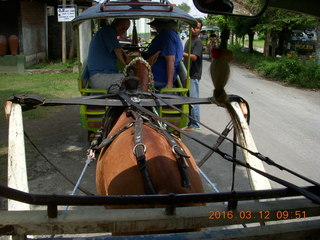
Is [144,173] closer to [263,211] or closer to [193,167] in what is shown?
[193,167]

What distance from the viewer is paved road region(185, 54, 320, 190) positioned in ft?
16.1

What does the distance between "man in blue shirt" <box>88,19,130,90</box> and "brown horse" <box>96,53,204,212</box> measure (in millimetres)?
2415

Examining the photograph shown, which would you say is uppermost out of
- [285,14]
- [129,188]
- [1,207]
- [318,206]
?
[285,14]

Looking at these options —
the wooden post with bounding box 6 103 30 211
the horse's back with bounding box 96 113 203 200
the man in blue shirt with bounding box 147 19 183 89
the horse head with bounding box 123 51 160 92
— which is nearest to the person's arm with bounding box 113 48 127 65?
the horse head with bounding box 123 51 160 92

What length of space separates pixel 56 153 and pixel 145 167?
154 inches

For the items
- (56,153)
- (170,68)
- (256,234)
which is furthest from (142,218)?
(56,153)

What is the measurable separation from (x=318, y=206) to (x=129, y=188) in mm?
984

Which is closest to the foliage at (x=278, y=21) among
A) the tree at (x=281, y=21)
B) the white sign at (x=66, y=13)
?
the tree at (x=281, y=21)

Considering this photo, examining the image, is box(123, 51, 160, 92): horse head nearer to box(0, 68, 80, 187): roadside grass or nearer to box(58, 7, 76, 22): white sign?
box(0, 68, 80, 187): roadside grass

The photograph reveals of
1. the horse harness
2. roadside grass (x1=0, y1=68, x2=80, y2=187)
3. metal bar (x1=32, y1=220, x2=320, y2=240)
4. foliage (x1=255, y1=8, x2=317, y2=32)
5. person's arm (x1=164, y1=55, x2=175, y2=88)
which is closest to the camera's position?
metal bar (x1=32, y1=220, x2=320, y2=240)

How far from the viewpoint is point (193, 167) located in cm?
231

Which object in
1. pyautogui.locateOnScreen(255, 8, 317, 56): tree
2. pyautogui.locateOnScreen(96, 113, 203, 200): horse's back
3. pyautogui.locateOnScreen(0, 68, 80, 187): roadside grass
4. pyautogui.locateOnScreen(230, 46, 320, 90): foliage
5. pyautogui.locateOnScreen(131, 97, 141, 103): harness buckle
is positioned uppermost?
pyautogui.locateOnScreen(255, 8, 317, 56): tree

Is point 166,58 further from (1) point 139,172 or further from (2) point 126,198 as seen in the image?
(2) point 126,198

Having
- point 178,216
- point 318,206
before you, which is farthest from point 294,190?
point 178,216
